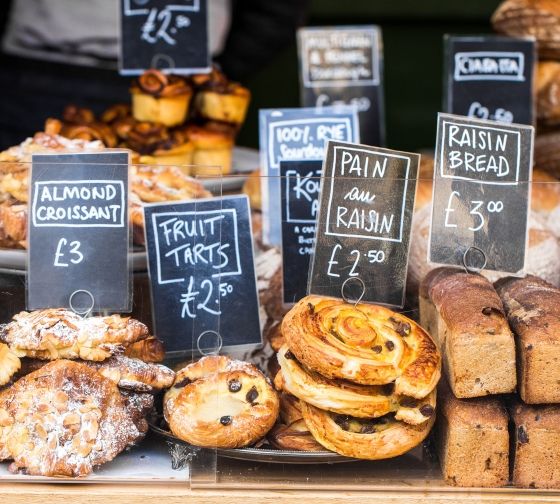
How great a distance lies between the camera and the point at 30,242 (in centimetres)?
149

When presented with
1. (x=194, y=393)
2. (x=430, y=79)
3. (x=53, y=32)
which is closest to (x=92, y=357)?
(x=194, y=393)

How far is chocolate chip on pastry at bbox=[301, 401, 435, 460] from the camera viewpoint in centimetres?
136

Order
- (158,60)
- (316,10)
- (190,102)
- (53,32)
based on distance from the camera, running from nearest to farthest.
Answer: (158,60) < (190,102) < (53,32) < (316,10)

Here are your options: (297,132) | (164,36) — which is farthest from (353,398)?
(164,36)

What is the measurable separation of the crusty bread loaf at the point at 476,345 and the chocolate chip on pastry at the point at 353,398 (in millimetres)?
71

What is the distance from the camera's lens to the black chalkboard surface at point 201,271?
1502mm

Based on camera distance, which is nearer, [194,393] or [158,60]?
[194,393]

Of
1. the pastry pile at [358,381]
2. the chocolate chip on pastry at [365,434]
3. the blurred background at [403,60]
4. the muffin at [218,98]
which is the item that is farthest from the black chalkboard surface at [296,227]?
the blurred background at [403,60]

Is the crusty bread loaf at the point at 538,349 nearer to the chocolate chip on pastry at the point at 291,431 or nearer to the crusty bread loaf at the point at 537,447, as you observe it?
the crusty bread loaf at the point at 537,447

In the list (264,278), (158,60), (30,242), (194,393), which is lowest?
(194,393)

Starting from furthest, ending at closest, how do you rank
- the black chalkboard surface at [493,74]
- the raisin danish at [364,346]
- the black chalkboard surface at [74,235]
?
the black chalkboard surface at [493,74]
the black chalkboard surface at [74,235]
the raisin danish at [364,346]

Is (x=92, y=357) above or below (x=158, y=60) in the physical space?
below

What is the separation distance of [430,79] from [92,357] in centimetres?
373

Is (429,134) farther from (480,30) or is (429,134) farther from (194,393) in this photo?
(194,393)
